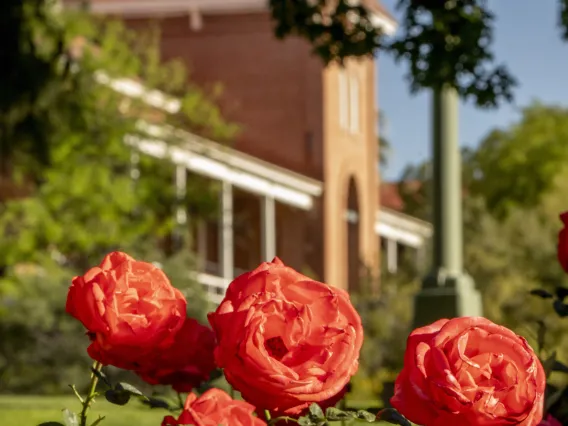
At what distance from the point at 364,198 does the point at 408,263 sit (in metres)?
13.5

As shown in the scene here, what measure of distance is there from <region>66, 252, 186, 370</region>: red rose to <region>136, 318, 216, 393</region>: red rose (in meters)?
0.09

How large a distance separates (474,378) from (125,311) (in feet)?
2.18

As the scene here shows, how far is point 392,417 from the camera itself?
2.40 m

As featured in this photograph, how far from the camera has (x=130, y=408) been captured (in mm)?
11328

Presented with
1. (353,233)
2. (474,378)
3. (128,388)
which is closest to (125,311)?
(128,388)

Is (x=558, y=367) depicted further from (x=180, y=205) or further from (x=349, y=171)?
(x=349, y=171)

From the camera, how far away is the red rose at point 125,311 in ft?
8.25

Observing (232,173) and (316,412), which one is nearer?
(316,412)

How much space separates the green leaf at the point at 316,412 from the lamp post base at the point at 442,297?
9696 millimetres

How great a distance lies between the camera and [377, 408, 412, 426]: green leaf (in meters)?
2.40

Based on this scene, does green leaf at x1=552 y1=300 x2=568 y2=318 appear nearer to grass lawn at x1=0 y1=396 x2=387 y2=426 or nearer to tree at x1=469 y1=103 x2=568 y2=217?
grass lawn at x1=0 y1=396 x2=387 y2=426

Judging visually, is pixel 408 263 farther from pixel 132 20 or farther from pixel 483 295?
pixel 132 20

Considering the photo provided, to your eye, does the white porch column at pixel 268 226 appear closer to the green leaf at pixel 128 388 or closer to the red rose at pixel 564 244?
the red rose at pixel 564 244

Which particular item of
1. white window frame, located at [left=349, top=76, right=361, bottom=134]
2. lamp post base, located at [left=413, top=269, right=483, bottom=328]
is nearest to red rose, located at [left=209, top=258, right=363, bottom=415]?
lamp post base, located at [left=413, top=269, right=483, bottom=328]
